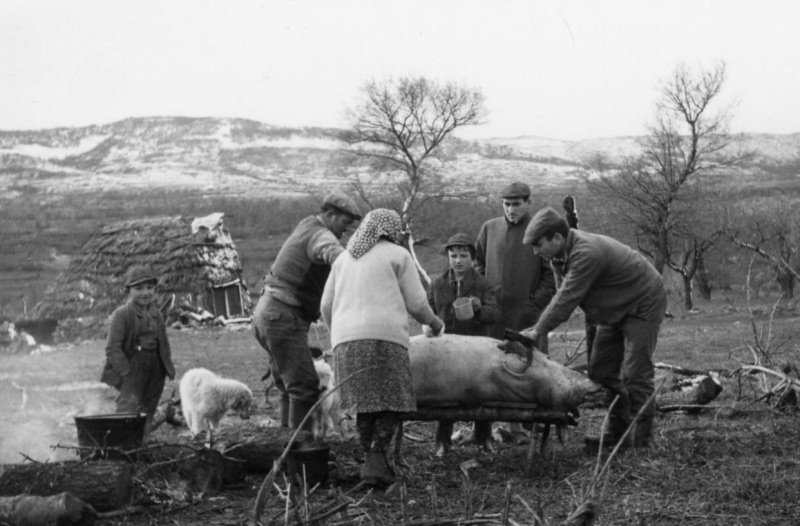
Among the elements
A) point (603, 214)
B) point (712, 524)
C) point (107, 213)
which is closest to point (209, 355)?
point (712, 524)

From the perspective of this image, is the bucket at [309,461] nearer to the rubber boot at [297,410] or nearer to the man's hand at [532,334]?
the rubber boot at [297,410]

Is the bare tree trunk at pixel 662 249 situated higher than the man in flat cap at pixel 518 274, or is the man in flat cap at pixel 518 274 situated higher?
the man in flat cap at pixel 518 274

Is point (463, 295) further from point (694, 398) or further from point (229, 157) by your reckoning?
point (229, 157)

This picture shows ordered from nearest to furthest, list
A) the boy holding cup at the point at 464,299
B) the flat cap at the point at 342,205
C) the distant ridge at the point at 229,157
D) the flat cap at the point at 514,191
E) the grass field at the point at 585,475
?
→ the grass field at the point at 585,475
the flat cap at the point at 342,205
the boy holding cup at the point at 464,299
the flat cap at the point at 514,191
the distant ridge at the point at 229,157

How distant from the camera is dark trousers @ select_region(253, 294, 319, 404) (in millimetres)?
6922

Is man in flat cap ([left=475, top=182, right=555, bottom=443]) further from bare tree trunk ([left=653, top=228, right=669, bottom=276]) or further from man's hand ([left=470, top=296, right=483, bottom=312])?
bare tree trunk ([left=653, top=228, right=669, bottom=276])

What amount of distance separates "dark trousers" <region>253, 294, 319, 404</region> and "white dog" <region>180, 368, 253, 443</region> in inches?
91.4

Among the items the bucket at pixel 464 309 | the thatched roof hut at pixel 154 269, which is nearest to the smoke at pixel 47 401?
the bucket at pixel 464 309

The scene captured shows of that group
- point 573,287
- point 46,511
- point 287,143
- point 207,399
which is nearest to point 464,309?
point 573,287

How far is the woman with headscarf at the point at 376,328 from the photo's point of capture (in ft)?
19.5

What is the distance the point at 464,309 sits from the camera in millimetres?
6891

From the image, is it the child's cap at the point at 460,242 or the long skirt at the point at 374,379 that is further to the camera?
the child's cap at the point at 460,242

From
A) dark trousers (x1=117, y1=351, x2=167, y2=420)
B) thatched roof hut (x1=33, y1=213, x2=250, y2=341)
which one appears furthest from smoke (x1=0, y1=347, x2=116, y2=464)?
thatched roof hut (x1=33, y1=213, x2=250, y2=341)

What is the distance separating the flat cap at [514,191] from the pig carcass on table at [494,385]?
1337 mm
